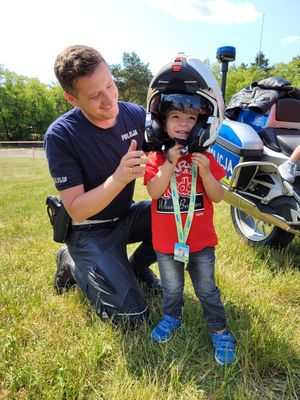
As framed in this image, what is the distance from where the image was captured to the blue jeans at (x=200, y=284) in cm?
213

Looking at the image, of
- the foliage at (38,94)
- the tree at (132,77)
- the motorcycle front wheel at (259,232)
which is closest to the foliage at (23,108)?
the foliage at (38,94)

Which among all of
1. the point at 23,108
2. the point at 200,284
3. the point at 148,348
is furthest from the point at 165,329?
the point at 23,108

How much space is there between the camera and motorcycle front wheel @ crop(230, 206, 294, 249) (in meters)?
3.44

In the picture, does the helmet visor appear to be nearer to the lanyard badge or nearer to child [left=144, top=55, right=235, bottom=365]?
child [left=144, top=55, right=235, bottom=365]

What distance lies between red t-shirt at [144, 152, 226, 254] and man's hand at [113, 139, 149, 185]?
0.14 m

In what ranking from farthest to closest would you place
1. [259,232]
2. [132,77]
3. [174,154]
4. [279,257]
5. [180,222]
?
1. [132,77]
2. [259,232]
3. [279,257]
4. [180,222]
5. [174,154]

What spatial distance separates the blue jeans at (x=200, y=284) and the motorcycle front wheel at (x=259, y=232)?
1505 mm

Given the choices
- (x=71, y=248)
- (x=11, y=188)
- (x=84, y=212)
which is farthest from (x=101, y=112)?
(x=11, y=188)

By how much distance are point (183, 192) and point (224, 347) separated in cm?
86

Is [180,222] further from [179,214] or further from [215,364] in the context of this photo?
[215,364]

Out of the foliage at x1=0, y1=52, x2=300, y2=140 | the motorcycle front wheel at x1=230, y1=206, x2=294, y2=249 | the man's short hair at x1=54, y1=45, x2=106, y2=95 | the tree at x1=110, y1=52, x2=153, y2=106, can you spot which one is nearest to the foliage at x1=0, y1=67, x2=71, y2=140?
the foliage at x1=0, y1=52, x2=300, y2=140

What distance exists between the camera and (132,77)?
47.9m

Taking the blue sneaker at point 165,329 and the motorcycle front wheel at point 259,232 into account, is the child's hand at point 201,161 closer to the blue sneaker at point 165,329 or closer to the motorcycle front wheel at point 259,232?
the blue sneaker at point 165,329

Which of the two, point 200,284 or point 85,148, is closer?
point 200,284
